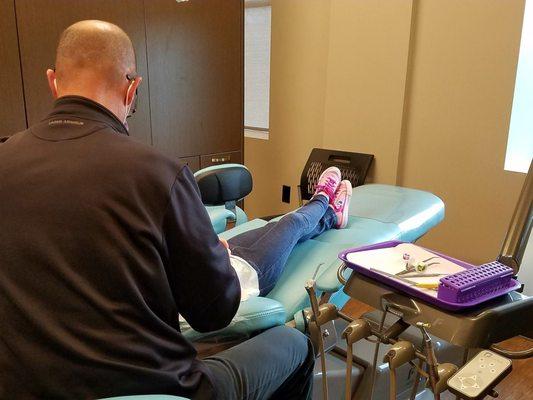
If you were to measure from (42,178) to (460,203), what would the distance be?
2.29m

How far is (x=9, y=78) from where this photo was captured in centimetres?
224

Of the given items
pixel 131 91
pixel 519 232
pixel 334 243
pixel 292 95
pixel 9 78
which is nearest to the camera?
pixel 131 91

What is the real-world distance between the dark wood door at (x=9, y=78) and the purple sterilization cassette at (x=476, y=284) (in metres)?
2.06

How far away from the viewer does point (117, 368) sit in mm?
918

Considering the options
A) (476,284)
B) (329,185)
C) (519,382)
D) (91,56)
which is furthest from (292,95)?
(476,284)

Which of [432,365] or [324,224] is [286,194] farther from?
[432,365]

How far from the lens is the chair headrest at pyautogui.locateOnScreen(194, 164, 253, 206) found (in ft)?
6.23

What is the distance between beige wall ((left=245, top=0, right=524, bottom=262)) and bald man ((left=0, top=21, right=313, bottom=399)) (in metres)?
1.94

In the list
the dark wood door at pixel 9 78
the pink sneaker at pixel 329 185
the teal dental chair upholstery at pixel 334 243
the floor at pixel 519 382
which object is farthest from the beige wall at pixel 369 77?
the dark wood door at pixel 9 78

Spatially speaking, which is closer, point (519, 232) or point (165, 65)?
point (519, 232)

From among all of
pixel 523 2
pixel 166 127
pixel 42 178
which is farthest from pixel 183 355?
pixel 523 2

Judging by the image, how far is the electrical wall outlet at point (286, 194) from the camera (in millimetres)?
3652

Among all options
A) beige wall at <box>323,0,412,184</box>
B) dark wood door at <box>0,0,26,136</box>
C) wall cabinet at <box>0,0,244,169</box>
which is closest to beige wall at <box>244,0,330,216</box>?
beige wall at <box>323,0,412,184</box>

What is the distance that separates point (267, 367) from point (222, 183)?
0.88 m
